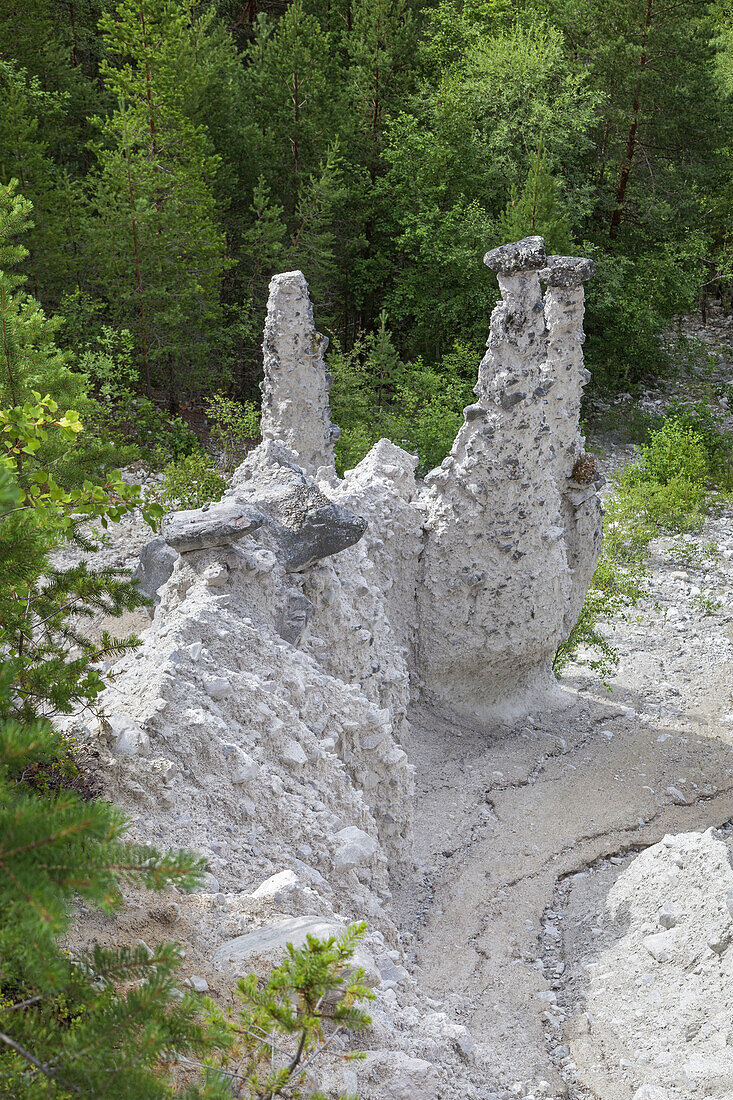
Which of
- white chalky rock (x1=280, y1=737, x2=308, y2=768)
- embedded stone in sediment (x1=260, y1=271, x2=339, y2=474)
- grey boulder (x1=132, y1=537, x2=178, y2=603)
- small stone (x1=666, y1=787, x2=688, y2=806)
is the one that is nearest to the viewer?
white chalky rock (x1=280, y1=737, x2=308, y2=768)

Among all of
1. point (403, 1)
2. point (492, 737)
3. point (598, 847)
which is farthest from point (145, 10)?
point (598, 847)

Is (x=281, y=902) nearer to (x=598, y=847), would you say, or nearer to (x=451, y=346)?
(x=598, y=847)

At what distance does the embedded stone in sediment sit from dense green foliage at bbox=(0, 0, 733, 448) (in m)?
5.79

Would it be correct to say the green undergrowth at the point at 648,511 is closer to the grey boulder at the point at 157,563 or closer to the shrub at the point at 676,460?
the shrub at the point at 676,460

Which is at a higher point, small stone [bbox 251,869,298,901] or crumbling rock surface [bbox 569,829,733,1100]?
small stone [bbox 251,869,298,901]

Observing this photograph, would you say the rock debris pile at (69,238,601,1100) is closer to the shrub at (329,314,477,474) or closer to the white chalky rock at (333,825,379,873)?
the white chalky rock at (333,825,379,873)

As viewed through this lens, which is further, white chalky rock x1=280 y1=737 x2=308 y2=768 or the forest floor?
the forest floor

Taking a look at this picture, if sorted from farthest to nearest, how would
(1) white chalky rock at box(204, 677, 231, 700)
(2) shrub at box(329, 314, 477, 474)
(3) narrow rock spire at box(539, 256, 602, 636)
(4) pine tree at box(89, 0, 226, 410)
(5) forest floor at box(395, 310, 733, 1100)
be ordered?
(2) shrub at box(329, 314, 477, 474), (4) pine tree at box(89, 0, 226, 410), (3) narrow rock spire at box(539, 256, 602, 636), (5) forest floor at box(395, 310, 733, 1100), (1) white chalky rock at box(204, 677, 231, 700)

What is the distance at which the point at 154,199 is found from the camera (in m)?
15.2

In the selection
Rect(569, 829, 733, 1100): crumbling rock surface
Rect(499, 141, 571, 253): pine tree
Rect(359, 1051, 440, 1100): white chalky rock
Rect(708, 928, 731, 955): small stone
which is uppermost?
Rect(499, 141, 571, 253): pine tree

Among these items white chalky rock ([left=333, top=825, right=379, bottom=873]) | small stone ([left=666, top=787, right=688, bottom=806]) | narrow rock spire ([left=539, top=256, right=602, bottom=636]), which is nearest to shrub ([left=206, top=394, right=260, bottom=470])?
narrow rock spire ([left=539, top=256, right=602, bottom=636])

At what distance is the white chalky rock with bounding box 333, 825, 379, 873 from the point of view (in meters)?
4.52

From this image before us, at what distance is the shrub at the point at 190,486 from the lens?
40.1 ft

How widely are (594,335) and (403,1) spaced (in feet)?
27.6
